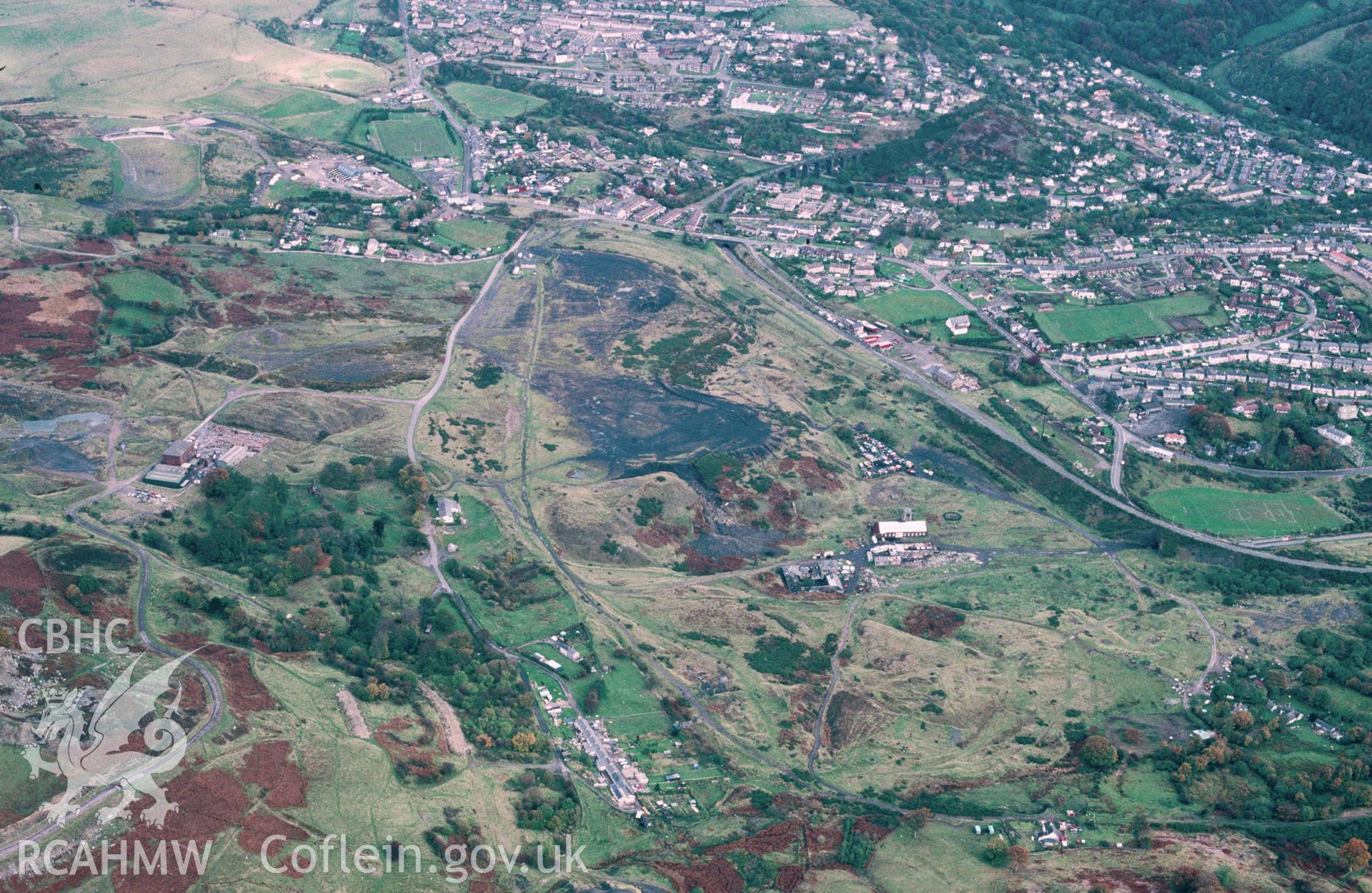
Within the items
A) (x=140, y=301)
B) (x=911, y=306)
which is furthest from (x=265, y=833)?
(x=911, y=306)

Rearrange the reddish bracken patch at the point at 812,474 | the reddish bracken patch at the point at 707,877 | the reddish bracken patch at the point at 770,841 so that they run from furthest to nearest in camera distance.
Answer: the reddish bracken patch at the point at 812,474
the reddish bracken patch at the point at 770,841
the reddish bracken patch at the point at 707,877

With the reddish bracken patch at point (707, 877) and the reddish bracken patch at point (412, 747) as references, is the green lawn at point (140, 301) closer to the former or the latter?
the reddish bracken patch at point (412, 747)

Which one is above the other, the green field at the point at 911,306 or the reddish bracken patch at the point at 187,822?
the green field at the point at 911,306

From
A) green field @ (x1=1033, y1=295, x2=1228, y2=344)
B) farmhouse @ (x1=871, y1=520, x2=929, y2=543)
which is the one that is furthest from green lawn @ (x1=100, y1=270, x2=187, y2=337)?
green field @ (x1=1033, y1=295, x2=1228, y2=344)

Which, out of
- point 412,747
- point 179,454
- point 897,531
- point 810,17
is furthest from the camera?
point 810,17

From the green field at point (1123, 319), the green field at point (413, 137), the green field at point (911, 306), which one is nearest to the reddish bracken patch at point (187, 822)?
the green field at point (911, 306)

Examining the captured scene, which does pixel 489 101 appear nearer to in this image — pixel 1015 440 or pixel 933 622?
pixel 1015 440
